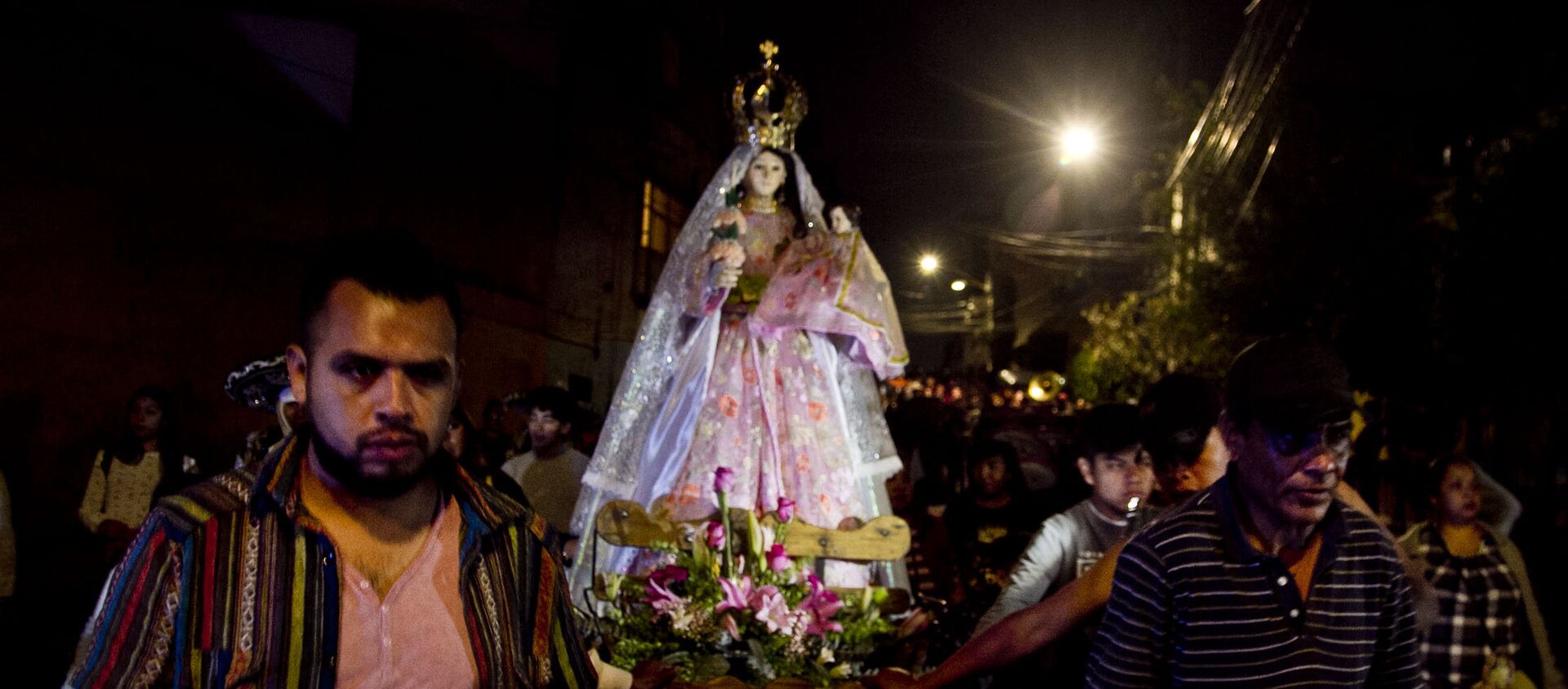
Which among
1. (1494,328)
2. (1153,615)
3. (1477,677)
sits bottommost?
(1477,677)

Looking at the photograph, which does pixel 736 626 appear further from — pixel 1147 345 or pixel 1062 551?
pixel 1147 345

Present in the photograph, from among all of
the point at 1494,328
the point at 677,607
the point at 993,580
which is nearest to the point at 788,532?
the point at 677,607

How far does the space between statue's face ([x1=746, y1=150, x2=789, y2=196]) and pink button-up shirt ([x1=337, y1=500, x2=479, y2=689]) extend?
4676mm

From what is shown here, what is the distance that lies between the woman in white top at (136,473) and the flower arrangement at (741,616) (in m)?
3.92

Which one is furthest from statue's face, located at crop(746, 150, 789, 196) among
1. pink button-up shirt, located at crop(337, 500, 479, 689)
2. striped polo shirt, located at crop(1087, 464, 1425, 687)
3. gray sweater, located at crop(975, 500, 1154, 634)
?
pink button-up shirt, located at crop(337, 500, 479, 689)

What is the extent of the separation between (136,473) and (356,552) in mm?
5715

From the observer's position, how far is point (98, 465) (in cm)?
660

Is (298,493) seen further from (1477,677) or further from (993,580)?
(1477,677)

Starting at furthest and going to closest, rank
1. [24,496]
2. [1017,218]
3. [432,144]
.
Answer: [1017,218]
[432,144]
[24,496]

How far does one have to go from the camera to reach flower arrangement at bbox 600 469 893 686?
Answer: 372 cm

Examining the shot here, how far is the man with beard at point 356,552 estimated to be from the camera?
5.52ft

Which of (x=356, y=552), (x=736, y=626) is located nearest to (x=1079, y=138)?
(x=736, y=626)

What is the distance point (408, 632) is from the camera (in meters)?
1.91

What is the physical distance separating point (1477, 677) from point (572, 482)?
200 inches
